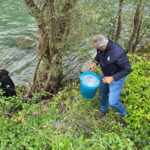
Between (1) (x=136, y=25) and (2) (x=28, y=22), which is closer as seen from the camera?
(1) (x=136, y=25)

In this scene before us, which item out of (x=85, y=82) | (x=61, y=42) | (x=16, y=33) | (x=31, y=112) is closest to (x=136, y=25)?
(x=61, y=42)

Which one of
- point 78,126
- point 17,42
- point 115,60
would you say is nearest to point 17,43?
point 17,42

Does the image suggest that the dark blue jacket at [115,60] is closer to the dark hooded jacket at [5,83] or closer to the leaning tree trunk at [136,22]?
the dark hooded jacket at [5,83]

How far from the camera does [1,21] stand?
11.5 metres

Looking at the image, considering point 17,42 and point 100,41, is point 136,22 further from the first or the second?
point 17,42

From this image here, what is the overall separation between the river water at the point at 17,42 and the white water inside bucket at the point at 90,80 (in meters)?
4.46

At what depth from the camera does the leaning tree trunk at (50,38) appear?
402 cm

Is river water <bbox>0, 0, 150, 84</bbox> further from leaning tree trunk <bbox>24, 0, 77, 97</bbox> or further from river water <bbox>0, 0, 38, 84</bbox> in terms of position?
leaning tree trunk <bbox>24, 0, 77, 97</bbox>

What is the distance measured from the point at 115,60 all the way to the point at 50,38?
2.19m

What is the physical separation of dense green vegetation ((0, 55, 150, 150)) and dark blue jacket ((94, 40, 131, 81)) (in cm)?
102

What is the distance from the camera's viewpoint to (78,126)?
3.46 metres

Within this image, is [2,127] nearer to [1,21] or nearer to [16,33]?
[16,33]

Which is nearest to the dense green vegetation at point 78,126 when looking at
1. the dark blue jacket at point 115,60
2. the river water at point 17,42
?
the dark blue jacket at point 115,60

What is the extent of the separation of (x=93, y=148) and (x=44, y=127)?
3.20ft
